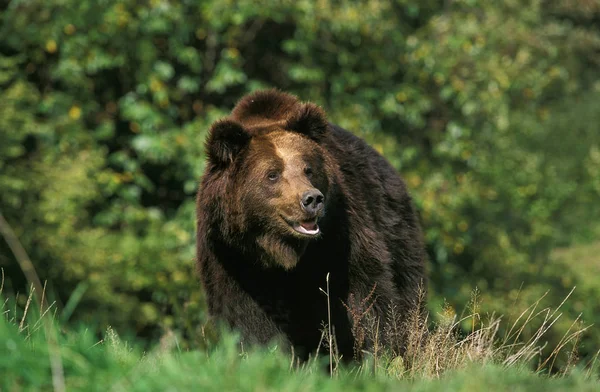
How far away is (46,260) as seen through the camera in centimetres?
1428

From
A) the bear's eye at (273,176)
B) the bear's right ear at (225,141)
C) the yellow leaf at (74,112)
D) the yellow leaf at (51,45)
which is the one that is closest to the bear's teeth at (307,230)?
the bear's eye at (273,176)

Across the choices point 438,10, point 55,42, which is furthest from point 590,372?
point 438,10

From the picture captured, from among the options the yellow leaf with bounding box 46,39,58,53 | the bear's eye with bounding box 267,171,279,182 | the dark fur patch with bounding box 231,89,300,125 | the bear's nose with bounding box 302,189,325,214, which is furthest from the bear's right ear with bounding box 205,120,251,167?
the yellow leaf with bounding box 46,39,58,53

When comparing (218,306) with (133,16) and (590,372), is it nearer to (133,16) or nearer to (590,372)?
(590,372)

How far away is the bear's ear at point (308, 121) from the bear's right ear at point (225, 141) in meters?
0.35

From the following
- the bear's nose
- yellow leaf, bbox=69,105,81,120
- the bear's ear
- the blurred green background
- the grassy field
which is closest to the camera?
the grassy field

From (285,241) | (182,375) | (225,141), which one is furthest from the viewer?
(225,141)

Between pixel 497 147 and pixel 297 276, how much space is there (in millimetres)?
12240

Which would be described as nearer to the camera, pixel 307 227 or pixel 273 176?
pixel 307 227

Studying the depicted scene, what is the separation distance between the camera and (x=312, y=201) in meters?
6.52

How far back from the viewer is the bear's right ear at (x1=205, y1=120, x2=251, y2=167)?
683 cm

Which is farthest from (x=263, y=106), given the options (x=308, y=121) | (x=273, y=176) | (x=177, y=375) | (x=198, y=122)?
(x=198, y=122)

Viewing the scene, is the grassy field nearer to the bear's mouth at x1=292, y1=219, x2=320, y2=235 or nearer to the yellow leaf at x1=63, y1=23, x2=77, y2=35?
the bear's mouth at x1=292, y1=219, x2=320, y2=235

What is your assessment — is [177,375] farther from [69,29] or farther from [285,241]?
[69,29]
